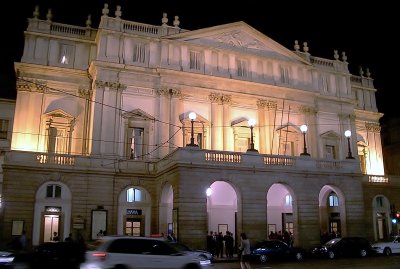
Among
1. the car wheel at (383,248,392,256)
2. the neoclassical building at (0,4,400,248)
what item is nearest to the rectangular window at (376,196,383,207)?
the neoclassical building at (0,4,400,248)

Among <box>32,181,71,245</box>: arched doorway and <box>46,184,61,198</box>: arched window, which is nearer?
<box>32,181,71,245</box>: arched doorway

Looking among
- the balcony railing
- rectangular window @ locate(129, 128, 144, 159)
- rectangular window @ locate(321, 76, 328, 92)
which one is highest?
rectangular window @ locate(321, 76, 328, 92)

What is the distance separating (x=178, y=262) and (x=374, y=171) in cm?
3343

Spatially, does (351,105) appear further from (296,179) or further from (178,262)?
(178,262)

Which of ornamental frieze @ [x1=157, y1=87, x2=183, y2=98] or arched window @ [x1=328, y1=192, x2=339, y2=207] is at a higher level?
ornamental frieze @ [x1=157, y1=87, x2=183, y2=98]

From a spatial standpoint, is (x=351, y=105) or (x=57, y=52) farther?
(x=351, y=105)

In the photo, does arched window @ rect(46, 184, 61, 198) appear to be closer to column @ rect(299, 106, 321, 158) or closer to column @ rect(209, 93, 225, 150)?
column @ rect(209, 93, 225, 150)

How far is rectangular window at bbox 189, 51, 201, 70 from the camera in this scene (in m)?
37.5

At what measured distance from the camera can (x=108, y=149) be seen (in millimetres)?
33312

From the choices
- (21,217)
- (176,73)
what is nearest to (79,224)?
(21,217)

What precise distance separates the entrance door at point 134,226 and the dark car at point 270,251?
9.89m

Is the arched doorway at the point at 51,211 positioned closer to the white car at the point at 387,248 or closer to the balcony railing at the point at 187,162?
the balcony railing at the point at 187,162

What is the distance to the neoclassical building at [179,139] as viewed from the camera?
29.4 metres

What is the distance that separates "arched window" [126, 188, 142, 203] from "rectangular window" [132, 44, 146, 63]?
34.5 feet
